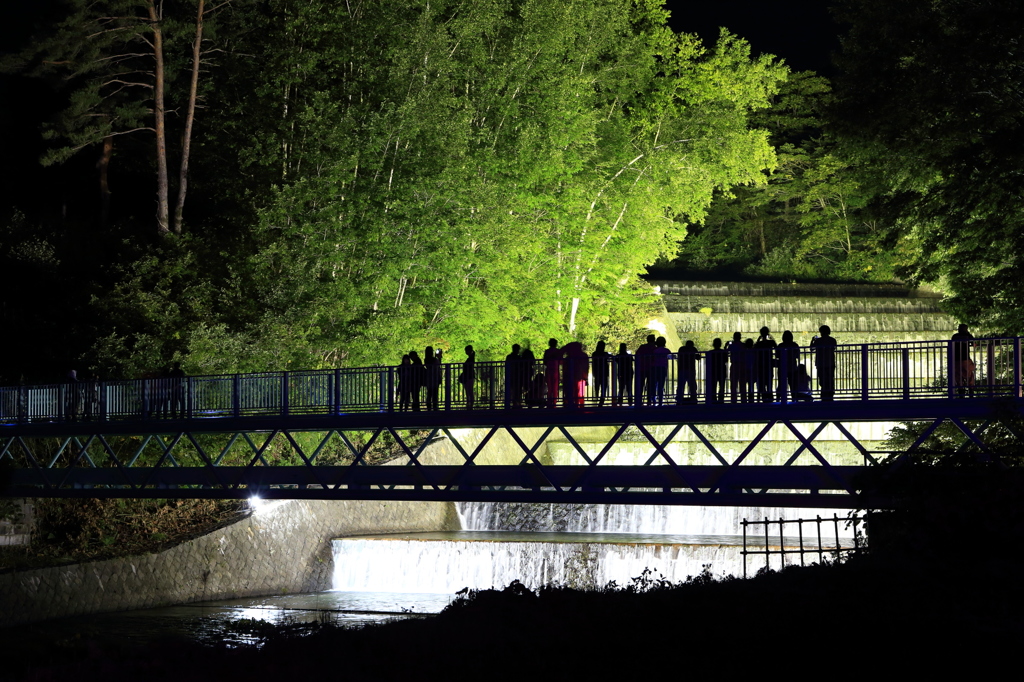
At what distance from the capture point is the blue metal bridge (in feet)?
65.3

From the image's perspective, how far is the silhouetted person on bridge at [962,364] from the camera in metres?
19.5

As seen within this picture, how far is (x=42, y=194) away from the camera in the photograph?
52.5 metres

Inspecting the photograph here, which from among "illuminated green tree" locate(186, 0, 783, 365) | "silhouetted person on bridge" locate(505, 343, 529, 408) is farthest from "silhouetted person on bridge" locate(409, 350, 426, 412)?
"illuminated green tree" locate(186, 0, 783, 365)

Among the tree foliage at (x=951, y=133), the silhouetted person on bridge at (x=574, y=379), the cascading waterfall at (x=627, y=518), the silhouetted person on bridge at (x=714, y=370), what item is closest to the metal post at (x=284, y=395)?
the silhouetted person on bridge at (x=574, y=379)

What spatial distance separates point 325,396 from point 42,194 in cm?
3255

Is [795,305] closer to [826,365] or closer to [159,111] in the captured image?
[159,111]

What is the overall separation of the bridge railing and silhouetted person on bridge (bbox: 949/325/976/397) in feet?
0.08

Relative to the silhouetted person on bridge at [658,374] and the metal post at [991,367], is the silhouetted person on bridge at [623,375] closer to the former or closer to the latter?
the silhouetted person on bridge at [658,374]

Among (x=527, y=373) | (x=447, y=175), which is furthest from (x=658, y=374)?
(x=447, y=175)

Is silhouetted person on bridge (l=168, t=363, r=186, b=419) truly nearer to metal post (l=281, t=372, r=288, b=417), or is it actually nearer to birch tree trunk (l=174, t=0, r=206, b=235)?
metal post (l=281, t=372, r=288, b=417)

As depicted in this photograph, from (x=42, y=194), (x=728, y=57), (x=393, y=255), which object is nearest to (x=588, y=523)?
(x=393, y=255)

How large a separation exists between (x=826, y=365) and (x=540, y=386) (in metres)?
5.28

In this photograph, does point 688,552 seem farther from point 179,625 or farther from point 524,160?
point 524,160

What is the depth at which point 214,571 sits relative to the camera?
29297mm
